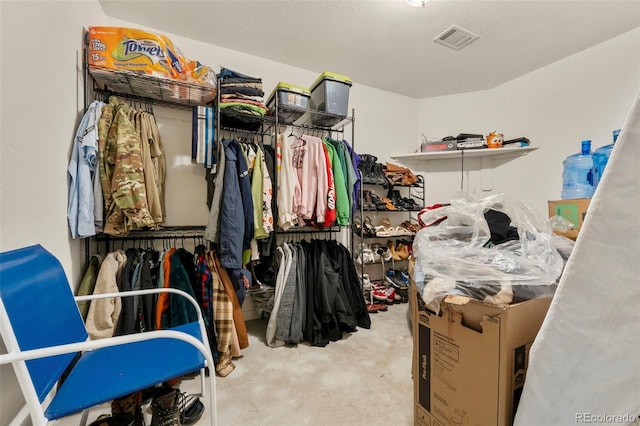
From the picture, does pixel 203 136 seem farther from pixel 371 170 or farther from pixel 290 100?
pixel 371 170

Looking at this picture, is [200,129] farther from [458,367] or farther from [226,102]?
[458,367]

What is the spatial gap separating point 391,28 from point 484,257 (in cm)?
196

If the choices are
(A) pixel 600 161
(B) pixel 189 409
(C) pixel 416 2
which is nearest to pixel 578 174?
(A) pixel 600 161

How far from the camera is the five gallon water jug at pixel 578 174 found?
6.79 ft

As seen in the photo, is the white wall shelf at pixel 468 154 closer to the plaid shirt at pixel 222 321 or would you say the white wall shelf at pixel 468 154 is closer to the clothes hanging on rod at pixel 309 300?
the clothes hanging on rod at pixel 309 300

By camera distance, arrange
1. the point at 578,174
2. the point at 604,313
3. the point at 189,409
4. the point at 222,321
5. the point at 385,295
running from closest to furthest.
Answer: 1. the point at 604,313
2. the point at 189,409
3. the point at 222,321
4. the point at 578,174
5. the point at 385,295

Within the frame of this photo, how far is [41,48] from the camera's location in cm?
105

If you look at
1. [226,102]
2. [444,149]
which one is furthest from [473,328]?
[444,149]

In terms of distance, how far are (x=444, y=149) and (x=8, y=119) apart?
3.26 meters

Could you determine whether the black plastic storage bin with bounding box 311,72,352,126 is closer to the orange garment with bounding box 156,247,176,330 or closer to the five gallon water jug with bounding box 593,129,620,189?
the orange garment with bounding box 156,247,176,330

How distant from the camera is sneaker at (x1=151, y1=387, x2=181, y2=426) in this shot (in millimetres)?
1042

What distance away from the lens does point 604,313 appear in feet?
1.81

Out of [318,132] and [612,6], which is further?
[318,132]

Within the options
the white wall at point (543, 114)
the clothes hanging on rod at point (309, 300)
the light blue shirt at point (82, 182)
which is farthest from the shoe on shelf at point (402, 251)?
the light blue shirt at point (82, 182)
